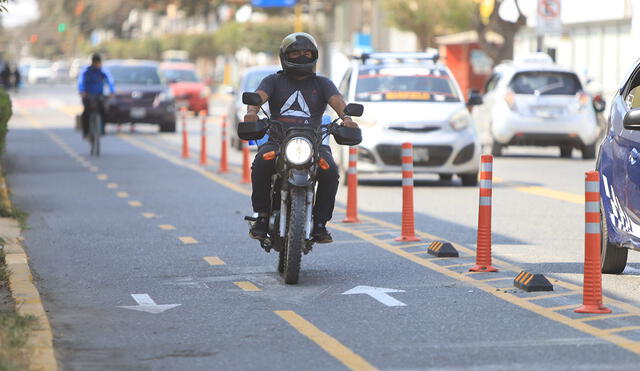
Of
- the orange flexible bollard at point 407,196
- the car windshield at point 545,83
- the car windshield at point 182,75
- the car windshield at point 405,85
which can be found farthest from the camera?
the car windshield at point 182,75

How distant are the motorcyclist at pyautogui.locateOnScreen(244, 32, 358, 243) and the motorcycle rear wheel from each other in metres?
0.34

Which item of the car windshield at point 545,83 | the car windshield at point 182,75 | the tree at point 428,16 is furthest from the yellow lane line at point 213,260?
the tree at point 428,16

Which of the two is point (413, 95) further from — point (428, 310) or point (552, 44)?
point (552, 44)

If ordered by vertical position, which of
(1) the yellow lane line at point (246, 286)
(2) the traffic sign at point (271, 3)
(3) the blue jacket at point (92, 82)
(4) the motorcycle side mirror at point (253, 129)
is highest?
(2) the traffic sign at point (271, 3)

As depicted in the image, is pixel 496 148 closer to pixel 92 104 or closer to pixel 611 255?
pixel 92 104

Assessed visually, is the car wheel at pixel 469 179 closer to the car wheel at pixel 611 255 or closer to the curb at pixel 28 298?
the curb at pixel 28 298

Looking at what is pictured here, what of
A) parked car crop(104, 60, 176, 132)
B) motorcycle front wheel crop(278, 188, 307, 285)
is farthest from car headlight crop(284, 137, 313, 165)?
parked car crop(104, 60, 176, 132)

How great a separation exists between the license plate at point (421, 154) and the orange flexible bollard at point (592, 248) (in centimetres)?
1099

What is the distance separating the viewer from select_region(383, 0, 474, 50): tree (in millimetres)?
62750

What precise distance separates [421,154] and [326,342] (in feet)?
39.2

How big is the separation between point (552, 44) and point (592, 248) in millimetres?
50059

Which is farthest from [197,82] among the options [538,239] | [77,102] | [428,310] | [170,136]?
[428,310]

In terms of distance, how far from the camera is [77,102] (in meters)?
67.4

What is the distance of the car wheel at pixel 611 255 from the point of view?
10.9 m
